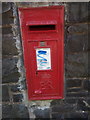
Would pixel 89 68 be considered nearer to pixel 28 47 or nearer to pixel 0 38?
pixel 28 47

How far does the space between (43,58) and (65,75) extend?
0.39m

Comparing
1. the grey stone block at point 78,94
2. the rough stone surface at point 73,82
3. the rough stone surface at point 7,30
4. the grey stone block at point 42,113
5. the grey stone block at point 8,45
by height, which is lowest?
the grey stone block at point 42,113

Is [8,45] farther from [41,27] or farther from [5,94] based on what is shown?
[5,94]

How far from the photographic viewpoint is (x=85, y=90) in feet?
8.10

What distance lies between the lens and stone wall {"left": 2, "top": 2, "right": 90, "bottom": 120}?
212 centimetres

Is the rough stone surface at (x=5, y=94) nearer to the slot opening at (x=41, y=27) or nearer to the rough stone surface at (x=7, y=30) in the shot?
the rough stone surface at (x=7, y=30)

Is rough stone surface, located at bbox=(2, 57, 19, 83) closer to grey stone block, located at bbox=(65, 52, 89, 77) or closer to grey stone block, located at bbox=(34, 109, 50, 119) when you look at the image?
grey stone block, located at bbox=(34, 109, 50, 119)

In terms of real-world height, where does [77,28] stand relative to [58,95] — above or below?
above

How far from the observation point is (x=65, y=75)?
238 cm

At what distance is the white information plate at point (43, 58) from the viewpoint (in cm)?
219

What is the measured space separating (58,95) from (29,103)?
0.42 m

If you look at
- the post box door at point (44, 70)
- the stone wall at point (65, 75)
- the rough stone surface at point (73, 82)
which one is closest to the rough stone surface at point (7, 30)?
the stone wall at point (65, 75)

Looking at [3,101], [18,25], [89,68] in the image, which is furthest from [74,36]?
[3,101]


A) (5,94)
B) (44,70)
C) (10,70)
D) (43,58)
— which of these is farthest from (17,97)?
(43,58)
